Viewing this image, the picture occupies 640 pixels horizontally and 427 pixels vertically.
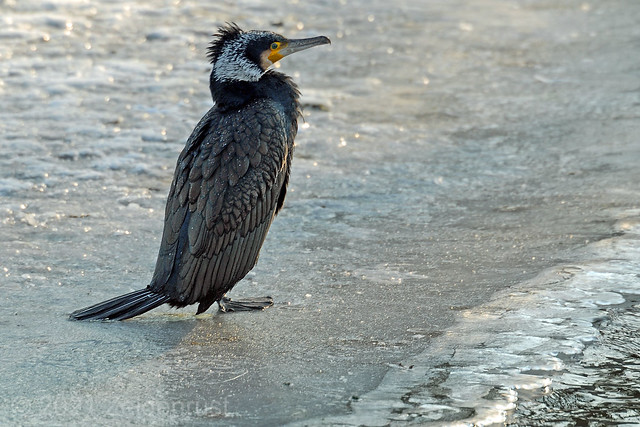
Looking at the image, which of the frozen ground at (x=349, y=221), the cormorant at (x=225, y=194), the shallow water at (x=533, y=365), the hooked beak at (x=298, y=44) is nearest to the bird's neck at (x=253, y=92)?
the cormorant at (x=225, y=194)

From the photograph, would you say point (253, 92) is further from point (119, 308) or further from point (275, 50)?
point (119, 308)

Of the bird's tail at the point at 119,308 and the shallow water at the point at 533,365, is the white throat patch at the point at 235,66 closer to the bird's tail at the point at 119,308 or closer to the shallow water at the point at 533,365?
the bird's tail at the point at 119,308

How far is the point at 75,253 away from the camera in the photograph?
5.32 m

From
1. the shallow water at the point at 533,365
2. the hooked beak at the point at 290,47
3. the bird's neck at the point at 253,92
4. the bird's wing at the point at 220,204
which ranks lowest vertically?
the shallow water at the point at 533,365

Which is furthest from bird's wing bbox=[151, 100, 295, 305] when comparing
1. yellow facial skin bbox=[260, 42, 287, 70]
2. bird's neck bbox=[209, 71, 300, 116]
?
yellow facial skin bbox=[260, 42, 287, 70]

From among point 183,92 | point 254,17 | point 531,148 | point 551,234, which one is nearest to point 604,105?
point 531,148

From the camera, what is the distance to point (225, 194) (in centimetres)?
457

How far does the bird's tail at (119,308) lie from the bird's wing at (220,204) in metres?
0.10

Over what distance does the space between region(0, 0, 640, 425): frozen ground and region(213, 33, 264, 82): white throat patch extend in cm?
111

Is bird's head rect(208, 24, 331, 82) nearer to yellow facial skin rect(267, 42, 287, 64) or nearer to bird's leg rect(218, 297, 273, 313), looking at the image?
yellow facial skin rect(267, 42, 287, 64)

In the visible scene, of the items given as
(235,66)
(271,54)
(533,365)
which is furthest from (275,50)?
(533,365)

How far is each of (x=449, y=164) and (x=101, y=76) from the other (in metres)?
3.85

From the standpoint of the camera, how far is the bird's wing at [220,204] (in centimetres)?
449

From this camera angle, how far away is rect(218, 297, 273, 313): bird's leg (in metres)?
4.71
